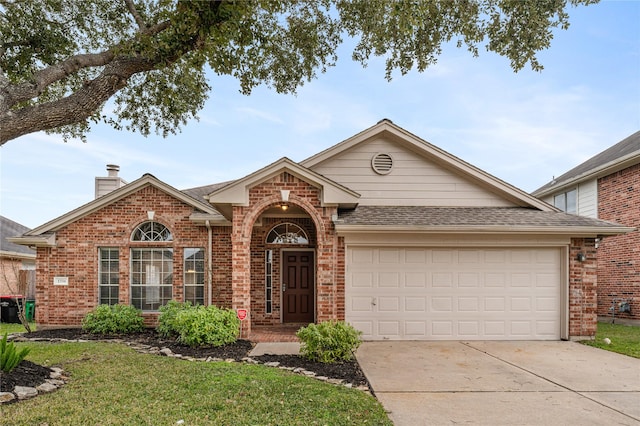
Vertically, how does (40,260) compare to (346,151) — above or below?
below

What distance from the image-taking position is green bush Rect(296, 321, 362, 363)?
647cm

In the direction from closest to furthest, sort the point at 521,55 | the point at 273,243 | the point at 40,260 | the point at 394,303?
the point at 521,55 < the point at 394,303 < the point at 40,260 < the point at 273,243

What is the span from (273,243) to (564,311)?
7.64m

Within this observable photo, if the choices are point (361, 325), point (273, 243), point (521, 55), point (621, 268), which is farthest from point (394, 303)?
point (621, 268)

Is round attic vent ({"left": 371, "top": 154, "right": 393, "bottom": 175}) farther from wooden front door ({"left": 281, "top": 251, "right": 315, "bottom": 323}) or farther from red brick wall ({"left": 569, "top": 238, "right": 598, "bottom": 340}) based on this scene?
red brick wall ({"left": 569, "top": 238, "right": 598, "bottom": 340})

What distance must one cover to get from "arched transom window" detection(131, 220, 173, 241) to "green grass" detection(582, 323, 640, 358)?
10900 mm

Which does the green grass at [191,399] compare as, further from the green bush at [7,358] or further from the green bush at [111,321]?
the green bush at [111,321]

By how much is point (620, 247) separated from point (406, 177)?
8.41m

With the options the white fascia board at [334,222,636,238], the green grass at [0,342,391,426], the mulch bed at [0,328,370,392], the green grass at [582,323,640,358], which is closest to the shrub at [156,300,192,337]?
the mulch bed at [0,328,370,392]

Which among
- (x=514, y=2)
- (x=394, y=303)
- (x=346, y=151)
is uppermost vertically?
(x=514, y=2)

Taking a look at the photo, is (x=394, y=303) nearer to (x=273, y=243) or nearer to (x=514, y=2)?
(x=273, y=243)

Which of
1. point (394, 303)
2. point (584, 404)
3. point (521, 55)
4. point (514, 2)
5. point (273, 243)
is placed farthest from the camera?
point (273, 243)

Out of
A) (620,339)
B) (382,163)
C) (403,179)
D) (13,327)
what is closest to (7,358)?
(382,163)

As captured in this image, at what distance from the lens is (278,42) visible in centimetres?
920
